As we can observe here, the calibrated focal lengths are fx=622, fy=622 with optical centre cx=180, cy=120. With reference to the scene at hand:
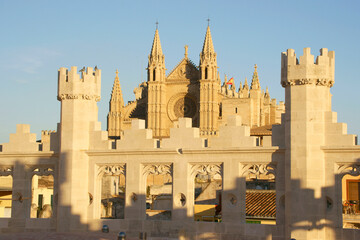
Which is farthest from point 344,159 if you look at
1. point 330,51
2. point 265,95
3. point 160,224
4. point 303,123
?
point 265,95

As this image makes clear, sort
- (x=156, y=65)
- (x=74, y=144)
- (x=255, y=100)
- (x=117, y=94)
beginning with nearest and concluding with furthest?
(x=74, y=144), (x=255, y=100), (x=156, y=65), (x=117, y=94)

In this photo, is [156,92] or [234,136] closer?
[234,136]

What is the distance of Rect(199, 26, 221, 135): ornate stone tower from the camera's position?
97.4 m

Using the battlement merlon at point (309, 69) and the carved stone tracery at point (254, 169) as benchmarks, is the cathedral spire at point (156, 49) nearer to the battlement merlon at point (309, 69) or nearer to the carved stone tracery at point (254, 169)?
the carved stone tracery at point (254, 169)

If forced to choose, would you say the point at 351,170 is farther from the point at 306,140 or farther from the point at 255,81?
the point at 255,81

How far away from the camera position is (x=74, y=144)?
24.1 m

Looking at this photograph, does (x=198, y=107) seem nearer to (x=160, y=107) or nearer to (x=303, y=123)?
(x=160, y=107)

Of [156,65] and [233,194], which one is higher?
[156,65]

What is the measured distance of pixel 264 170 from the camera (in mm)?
21531

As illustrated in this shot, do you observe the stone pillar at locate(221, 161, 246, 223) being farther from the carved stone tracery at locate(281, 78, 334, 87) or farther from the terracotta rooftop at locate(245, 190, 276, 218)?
the terracotta rooftop at locate(245, 190, 276, 218)

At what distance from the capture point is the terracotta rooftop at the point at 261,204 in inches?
1172

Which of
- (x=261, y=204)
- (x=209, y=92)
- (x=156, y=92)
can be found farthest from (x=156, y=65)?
(x=261, y=204)

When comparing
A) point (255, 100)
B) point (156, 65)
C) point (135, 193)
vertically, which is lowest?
point (135, 193)

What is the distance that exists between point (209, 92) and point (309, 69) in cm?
7783
